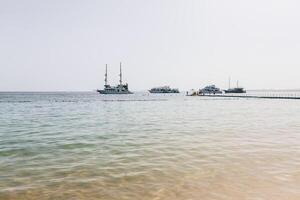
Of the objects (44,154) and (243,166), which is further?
(44,154)

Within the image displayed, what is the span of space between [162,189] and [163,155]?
16.6ft

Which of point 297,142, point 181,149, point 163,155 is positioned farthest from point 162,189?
point 297,142

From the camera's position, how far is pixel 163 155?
45.8ft

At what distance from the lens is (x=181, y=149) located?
15.4 metres

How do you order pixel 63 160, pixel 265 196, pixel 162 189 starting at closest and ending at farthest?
1. pixel 265 196
2. pixel 162 189
3. pixel 63 160

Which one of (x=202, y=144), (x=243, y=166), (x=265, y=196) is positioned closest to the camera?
(x=265, y=196)

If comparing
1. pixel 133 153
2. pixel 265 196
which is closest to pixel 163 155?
pixel 133 153

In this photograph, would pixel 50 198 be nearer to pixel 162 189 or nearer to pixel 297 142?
pixel 162 189

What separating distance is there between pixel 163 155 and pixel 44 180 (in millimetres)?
5756

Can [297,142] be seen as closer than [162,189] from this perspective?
No

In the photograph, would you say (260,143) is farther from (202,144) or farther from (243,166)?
(243,166)

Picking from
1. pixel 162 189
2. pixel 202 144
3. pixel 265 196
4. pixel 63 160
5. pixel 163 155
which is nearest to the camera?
pixel 265 196

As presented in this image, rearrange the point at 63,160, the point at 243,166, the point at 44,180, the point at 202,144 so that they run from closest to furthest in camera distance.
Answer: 1. the point at 44,180
2. the point at 243,166
3. the point at 63,160
4. the point at 202,144

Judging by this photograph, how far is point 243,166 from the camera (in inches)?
455
